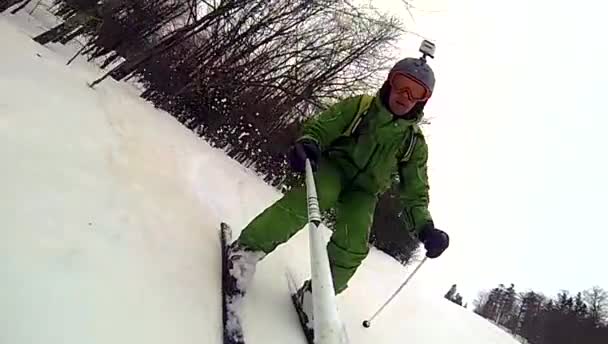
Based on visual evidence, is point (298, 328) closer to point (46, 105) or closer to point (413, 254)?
point (46, 105)

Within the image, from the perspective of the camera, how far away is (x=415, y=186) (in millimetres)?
3264

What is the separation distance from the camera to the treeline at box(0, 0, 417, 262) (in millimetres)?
8562

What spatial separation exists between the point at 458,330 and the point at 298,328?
2.80 meters

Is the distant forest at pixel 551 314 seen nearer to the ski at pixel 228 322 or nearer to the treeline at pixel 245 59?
the treeline at pixel 245 59

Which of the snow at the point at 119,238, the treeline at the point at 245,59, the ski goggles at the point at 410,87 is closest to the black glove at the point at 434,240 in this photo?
the ski goggles at the point at 410,87

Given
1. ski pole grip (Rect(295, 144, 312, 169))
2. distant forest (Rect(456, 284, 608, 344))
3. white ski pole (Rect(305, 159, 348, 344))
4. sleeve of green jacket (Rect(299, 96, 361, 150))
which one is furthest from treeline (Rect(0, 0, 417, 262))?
distant forest (Rect(456, 284, 608, 344))

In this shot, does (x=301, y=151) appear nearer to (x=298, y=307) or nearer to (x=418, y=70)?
(x=418, y=70)

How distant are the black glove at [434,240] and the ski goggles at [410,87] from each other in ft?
2.27

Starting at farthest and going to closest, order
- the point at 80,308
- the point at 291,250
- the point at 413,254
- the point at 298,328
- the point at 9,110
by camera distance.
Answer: the point at 413,254 < the point at 291,250 < the point at 9,110 < the point at 298,328 < the point at 80,308

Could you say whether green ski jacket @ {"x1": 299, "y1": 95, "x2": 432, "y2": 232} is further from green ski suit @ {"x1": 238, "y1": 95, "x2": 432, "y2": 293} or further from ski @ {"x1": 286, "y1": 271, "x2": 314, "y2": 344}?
ski @ {"x1": 286, "y1": 271, "x2": 314, "y2": 344}

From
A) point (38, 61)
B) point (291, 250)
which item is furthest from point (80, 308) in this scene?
point (38, 61)

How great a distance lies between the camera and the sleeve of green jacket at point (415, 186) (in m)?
3.24

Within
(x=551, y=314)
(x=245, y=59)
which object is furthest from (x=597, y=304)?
(x=245, y=59)

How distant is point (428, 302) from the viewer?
237 inches
